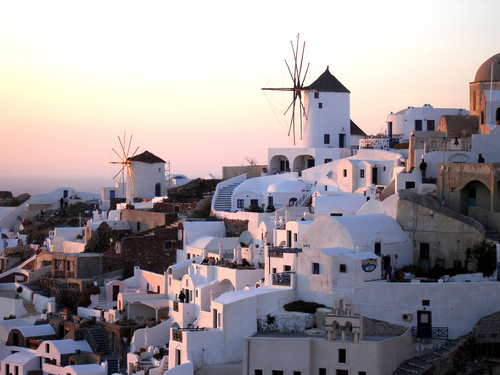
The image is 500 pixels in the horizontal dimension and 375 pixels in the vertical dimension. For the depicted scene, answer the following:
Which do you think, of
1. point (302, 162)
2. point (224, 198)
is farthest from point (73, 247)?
point (302, 162)

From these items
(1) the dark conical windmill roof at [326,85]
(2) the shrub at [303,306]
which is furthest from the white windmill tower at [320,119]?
(2) the shrub at [303,306]

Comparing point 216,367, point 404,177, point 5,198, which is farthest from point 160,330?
point 5,198

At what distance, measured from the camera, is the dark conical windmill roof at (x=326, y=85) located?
46.8 metres

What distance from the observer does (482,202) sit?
31656mm

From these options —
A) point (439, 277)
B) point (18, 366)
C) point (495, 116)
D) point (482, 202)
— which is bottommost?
point (18, 366)

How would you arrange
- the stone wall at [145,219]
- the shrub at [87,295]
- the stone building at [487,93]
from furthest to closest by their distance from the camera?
the stone wall at [145,219]
the shrub at [87,295]
the stone building at [487,93]

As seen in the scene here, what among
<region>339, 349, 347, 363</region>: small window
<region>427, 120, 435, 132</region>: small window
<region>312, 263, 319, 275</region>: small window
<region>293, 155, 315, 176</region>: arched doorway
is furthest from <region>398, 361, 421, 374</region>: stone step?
<region>427, 120, 435, 132</region>: small window

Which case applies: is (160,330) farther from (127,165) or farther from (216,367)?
(127,165)

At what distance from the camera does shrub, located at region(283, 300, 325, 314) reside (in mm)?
28469

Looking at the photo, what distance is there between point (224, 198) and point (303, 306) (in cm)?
1572

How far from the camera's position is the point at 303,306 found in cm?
2872

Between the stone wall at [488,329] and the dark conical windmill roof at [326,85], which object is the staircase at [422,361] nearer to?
the stone wall at [488,329]

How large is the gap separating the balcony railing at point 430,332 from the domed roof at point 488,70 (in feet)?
53.6

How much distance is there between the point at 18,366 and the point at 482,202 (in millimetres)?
19250
